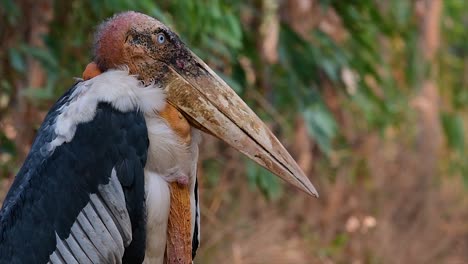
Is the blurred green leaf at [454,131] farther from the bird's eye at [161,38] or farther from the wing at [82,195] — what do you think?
the wing at [82,195]

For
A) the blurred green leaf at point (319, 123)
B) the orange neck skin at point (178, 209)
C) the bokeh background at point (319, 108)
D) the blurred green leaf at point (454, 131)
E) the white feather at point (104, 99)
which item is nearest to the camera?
the white feather at point (104, 99)

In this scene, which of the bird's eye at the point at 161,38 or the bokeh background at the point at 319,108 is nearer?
the bird's eye at the point at 161,38

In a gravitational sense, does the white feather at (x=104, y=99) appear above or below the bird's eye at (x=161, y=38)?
below

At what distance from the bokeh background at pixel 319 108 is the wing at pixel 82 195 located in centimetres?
153

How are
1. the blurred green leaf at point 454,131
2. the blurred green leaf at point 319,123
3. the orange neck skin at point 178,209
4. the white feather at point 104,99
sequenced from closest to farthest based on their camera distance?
the white feather at point 104,99
the orange neck skin at point 178,209
the blurred green leaf at point 319,123
the blurred green leaf at point 454,131

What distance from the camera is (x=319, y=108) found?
642cm

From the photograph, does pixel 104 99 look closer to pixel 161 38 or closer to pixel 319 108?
pixel 161 38

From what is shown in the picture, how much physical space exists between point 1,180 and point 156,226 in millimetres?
2596

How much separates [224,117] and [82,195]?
53cm

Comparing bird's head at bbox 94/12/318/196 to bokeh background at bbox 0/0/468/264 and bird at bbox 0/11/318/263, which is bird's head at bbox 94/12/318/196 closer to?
bird at bbox 0/11/318/263

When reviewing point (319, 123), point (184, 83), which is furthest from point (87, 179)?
point (319, 123)

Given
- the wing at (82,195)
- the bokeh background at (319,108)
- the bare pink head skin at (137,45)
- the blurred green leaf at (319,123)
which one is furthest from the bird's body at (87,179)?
the blurred green leaf at (319,123)

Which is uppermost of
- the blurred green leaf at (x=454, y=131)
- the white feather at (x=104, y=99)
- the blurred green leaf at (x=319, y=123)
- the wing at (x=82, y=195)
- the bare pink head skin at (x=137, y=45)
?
the blurred green leaf at (x=454, y=131)

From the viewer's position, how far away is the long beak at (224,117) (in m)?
3.62
